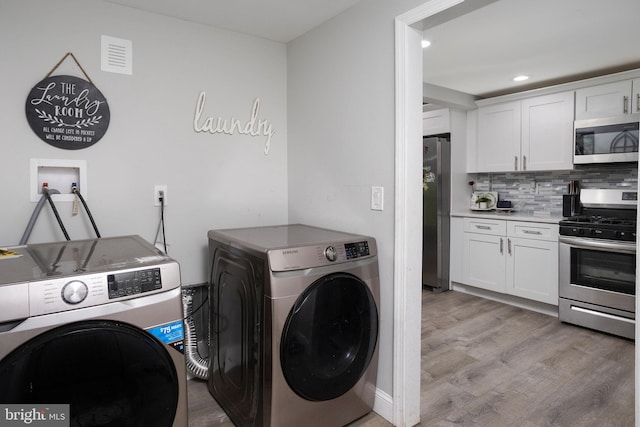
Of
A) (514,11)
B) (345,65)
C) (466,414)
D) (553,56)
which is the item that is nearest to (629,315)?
(466,414)

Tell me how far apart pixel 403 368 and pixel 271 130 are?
1682 millimetres

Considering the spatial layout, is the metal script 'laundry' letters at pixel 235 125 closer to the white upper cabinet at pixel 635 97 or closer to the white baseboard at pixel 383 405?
the white baseboard at pixel 383 405

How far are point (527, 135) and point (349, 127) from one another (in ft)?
8.78

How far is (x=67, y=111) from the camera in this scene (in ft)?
6.22

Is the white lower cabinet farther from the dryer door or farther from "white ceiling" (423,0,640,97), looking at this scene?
the dryer door

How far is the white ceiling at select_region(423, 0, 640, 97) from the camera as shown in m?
2.29

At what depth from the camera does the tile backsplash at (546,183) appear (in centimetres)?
349

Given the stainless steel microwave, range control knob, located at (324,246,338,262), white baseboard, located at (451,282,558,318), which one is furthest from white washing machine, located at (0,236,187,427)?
the stainless steel microwave

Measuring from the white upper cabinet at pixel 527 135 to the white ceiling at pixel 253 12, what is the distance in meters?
2.68

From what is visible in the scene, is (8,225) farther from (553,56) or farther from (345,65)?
(553,56)

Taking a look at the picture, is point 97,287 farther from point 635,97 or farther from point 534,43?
point 635,97

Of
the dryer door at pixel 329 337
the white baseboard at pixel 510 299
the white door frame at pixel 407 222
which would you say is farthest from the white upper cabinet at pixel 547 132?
the dryer door at pixel 329 337

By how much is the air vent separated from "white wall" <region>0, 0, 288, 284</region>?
0.10 ft

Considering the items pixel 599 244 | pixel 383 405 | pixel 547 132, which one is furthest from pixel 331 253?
pixel 547 132
